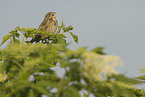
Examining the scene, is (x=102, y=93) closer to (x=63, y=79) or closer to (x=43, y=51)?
(x=63, y=79)

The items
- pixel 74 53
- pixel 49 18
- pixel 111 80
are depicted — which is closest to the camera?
Result: pixel 74 53

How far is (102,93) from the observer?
1777 mm

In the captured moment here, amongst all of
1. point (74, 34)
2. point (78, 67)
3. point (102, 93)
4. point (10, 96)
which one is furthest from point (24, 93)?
point (74, 34)

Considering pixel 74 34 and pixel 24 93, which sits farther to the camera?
pixel 74 34

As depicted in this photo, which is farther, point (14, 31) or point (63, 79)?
point (14, 31)

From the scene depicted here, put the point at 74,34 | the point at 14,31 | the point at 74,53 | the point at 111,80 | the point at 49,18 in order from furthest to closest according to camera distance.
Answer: the point at 49,18
the point at 74,34
the point at 14,31
the point at 111,80
the point at 74,53

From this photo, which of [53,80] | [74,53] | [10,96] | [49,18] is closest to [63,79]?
[53,80]

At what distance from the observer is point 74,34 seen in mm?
4109

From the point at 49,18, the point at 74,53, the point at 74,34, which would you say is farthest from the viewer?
the point at 49,18

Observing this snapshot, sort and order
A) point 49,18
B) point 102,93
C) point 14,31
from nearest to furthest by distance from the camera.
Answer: point 102,93
point 14,31
point 49,18

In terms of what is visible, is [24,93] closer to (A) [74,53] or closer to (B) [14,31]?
(A) [74,53]

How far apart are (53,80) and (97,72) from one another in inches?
12.6

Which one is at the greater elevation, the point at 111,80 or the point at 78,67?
the point at 78,67

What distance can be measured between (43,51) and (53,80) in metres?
0.26
